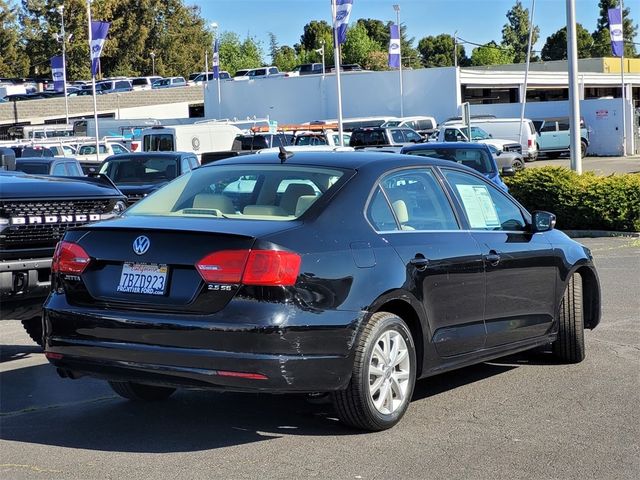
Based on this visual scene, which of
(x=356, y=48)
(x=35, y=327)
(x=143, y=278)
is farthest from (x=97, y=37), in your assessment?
(x=356, y=48)

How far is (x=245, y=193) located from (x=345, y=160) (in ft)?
2.21

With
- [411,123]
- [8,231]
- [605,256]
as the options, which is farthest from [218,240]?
[411,123]

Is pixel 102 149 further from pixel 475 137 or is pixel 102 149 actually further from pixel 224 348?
pixel 224 348

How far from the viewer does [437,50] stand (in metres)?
155

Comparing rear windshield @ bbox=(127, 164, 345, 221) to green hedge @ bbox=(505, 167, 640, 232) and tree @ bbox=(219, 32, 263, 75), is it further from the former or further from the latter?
tree @ bbox=(219, 32, 263, 75)

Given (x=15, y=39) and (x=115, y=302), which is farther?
(x=15, y=39)

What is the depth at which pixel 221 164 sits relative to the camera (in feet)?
21.9

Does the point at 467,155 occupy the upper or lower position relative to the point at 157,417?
upper

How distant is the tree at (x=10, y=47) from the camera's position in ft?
322

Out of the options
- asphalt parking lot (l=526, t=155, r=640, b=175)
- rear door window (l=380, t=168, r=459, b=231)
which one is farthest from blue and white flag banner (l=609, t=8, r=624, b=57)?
rear door window (l=380, t=168, r=459, b=231)

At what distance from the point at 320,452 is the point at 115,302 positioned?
1.39 m

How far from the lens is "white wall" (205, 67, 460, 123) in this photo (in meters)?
55.0

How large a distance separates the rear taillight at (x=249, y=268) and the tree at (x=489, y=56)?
12663cm

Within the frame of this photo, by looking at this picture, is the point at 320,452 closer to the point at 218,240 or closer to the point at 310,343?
the point at 310,343
